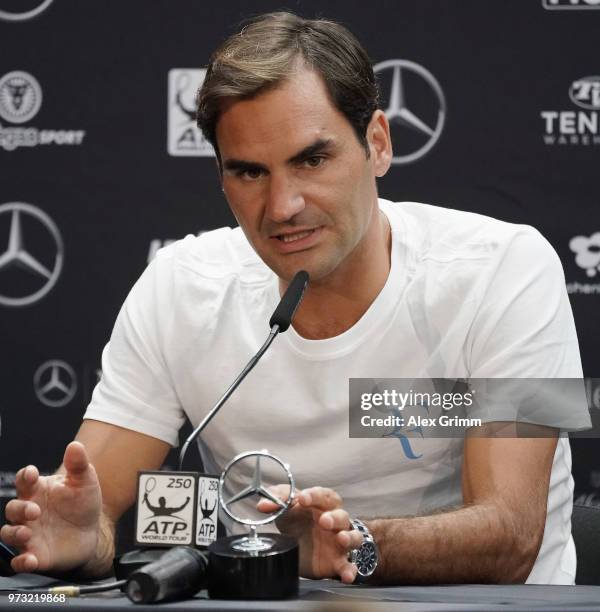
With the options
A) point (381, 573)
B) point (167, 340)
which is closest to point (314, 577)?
point (381, 573)

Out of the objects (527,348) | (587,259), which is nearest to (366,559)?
(527,348)

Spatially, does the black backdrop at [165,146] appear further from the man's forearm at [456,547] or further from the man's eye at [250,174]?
the man's forearm at [456,547]

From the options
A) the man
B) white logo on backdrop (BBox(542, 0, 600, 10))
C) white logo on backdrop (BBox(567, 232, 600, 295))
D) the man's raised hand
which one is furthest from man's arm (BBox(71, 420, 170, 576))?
white logo on backdrop (BBox(542, 0, 600, 10))

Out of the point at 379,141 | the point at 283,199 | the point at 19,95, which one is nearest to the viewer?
the point at 283,199

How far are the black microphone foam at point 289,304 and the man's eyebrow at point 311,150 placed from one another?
0.94 ft

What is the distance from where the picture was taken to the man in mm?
1860

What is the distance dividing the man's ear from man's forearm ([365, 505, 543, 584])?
74 centimetres

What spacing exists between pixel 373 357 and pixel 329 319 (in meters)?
0.12

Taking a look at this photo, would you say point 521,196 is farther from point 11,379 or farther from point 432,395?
point 11,379

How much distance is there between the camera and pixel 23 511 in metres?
1.50

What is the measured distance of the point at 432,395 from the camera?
2.04 metres

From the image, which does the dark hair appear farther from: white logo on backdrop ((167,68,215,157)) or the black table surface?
the black table surface

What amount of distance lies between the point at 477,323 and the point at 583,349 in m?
0.70

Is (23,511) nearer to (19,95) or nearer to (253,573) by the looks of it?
(253,573)
